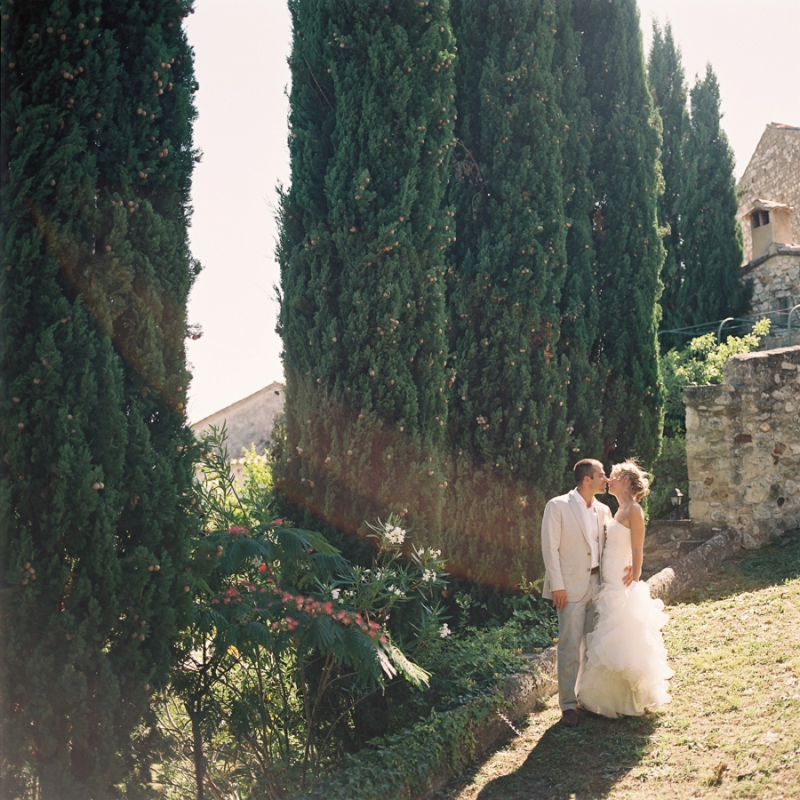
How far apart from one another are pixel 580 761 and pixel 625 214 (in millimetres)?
6499

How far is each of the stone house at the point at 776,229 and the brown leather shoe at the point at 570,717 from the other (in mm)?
12038

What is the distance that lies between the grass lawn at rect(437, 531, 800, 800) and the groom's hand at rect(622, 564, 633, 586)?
86cm

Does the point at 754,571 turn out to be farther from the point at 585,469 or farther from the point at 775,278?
the point at 775,278

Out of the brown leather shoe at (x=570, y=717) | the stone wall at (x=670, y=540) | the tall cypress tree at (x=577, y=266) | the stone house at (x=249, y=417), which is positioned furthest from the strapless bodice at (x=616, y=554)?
the stone house at (x=249, y=417)

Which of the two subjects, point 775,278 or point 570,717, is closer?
point 570,717

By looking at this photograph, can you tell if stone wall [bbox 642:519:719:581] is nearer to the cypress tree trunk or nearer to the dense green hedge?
the cypress tree trunk

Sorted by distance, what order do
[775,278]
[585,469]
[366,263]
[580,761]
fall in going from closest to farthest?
[580,761] → [585,469] → [366,263] → [775,278]

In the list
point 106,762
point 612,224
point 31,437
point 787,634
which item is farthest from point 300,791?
point 612,224

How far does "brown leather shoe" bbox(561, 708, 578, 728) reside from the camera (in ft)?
17.6

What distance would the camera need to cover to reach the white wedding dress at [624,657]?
Answer: 5363mm

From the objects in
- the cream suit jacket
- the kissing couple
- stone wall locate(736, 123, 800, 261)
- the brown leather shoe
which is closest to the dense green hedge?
the brown leather shoe

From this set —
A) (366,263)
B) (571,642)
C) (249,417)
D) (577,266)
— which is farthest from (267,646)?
(249,417)

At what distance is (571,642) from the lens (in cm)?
550

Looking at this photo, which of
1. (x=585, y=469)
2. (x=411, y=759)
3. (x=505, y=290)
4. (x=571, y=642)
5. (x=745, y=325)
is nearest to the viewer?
(x=411, y=759)
